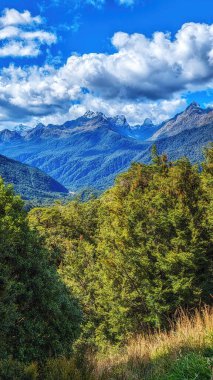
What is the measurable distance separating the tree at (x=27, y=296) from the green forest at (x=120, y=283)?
4cm

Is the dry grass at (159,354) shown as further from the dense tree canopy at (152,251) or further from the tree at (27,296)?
the dense tree canopy at (152,251)

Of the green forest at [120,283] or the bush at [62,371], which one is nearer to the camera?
the bush at [62,371]

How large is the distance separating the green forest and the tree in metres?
0.04

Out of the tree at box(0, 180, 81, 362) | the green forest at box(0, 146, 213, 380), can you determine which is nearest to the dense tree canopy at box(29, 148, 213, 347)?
the green forest at box(0, 146, 213, 380)

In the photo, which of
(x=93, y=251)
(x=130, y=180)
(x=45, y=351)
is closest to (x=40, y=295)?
(x=45, y=351)

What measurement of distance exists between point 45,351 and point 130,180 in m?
18.3

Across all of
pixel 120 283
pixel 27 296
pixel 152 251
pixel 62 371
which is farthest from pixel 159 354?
pixel 120 283

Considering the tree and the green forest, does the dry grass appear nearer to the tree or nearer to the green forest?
the green forest

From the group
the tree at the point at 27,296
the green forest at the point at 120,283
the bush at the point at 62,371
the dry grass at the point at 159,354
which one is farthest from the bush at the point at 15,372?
the tree at the point at 27,296

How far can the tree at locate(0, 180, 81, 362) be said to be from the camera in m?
13.6

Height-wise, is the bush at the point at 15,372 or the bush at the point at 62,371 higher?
the bush at the point at 15,372

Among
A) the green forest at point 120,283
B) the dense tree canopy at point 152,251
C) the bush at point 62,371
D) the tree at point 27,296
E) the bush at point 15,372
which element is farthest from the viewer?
the dense tree canopy at point 152,251

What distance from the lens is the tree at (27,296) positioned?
13609mm

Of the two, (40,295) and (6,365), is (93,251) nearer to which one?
(40,295)
